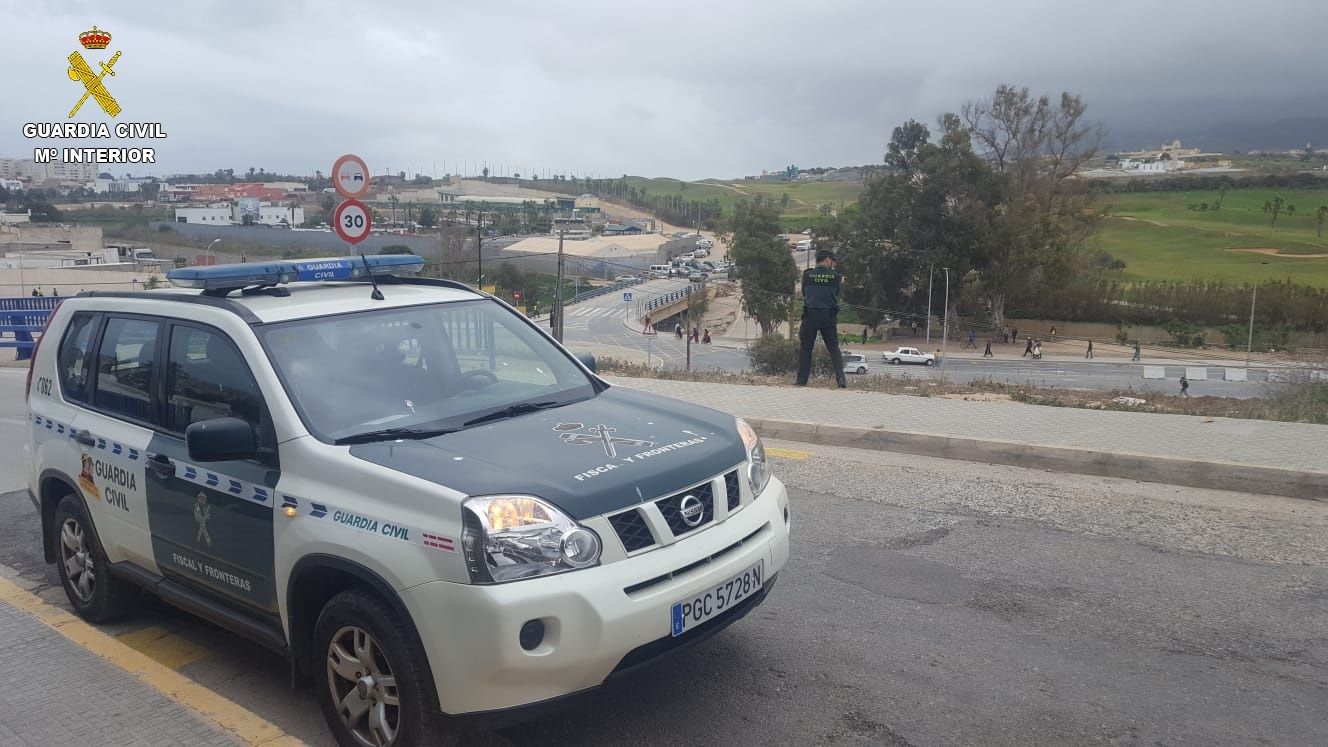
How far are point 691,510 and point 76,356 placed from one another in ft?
12.1

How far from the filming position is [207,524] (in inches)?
158

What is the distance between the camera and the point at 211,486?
3.96 meters

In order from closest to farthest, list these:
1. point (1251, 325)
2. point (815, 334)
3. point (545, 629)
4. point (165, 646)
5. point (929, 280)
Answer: point (545, 629) → point (165, 646) → point (815, 334) → point (1251, 325) → point (929, 280)

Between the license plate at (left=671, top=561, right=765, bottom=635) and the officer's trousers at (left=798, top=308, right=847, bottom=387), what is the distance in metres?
9.26

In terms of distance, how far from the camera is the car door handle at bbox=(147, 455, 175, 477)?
4180 mm

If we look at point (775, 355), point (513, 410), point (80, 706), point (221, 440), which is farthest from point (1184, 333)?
point (80, 706)

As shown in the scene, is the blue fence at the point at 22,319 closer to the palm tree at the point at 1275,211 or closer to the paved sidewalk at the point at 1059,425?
the paved sidewalk at the point at 1059,425

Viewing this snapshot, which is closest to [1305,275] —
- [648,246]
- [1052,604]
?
[648,246]

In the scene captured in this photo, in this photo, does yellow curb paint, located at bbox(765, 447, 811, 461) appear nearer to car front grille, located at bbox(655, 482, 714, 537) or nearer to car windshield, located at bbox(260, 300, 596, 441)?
car windshield, located at bbox(260, 300, 596, 441)

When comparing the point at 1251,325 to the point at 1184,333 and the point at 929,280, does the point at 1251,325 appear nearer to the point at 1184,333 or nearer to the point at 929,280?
the point at 1184,333

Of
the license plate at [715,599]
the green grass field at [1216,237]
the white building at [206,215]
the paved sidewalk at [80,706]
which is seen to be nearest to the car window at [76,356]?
the paved sidewalk at [80,706]

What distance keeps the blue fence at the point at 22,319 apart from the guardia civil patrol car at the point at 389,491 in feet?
79.0

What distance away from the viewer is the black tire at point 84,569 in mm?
4871

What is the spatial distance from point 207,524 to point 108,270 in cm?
3807
